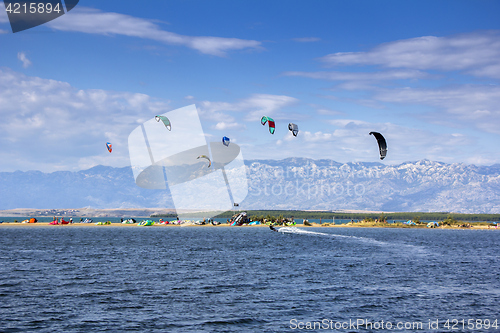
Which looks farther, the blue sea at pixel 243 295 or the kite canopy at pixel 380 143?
the kite canopy at pixel 380 143

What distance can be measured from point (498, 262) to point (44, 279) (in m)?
61.4

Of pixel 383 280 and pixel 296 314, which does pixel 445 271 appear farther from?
pixel 296 314

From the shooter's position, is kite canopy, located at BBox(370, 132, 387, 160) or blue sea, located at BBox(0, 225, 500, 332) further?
kite canopy, located at BBox(370, 132, 387, 160)

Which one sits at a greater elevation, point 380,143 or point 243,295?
point 380,143

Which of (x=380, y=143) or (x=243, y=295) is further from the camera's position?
(x=380, y=143)

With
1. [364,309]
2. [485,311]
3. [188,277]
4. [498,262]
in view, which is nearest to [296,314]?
[364,309]

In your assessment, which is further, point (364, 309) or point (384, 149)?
point (384, 149)

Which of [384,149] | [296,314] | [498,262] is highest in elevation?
[384,149]

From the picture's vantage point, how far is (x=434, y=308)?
31.6 m

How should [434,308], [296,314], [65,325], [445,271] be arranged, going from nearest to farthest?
[65,325] < [296,314] < [434,308] < [445,271]

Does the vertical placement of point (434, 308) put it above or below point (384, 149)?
below

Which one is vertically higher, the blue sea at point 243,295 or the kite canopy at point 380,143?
the kite canopy at point 380,143

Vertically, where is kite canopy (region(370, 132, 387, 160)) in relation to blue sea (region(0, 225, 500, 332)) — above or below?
above

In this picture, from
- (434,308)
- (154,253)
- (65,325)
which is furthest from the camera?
(154,253)
